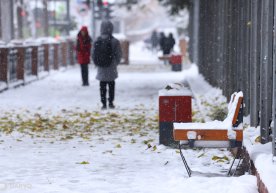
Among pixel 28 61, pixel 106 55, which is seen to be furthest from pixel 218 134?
pixel 28 61

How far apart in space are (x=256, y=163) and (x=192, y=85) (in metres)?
17.0

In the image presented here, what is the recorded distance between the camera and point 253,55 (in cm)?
1336

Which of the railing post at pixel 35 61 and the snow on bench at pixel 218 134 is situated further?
the railing post at pixel 35 61

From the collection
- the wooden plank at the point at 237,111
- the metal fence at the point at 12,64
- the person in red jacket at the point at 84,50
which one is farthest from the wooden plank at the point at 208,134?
the person in red jacket at the point at 84,50

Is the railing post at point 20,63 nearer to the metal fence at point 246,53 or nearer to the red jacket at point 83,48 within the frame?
the red jacket at point 83,48

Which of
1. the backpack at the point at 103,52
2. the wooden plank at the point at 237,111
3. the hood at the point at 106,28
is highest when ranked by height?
the hood at the point at 106,28

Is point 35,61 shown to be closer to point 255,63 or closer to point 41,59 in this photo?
point 41,59

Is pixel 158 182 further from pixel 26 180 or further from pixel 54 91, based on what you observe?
pixel 54 91

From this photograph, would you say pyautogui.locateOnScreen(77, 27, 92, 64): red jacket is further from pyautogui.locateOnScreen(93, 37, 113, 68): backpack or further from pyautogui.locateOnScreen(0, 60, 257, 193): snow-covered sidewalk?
pyautogui.locateOnScreen(93, 37, 113, 68): backpack

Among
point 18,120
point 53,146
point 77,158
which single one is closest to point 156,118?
point 18,120

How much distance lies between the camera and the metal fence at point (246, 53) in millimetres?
10688

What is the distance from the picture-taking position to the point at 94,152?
12.7m

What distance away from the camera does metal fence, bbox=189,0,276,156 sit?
1069 cm

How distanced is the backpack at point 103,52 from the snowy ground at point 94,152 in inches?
39.8
